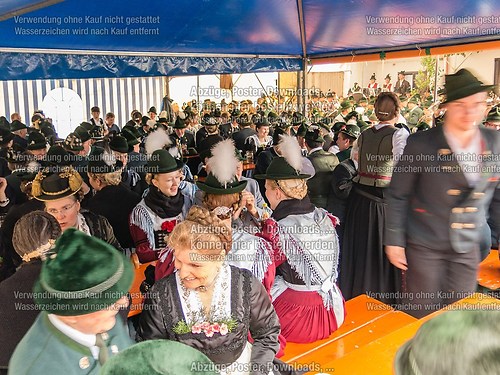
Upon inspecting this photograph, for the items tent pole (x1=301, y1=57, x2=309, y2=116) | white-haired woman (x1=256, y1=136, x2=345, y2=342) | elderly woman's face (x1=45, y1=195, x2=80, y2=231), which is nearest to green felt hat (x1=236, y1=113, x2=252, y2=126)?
tent pole (x1=301, y1=57, x2=309, y2=116)

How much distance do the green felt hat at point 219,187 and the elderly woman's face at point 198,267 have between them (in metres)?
1.17

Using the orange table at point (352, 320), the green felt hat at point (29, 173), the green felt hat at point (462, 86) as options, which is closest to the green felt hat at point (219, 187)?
the orange table at point (352, 320)

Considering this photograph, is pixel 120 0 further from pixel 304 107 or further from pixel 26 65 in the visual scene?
pixel 304 107

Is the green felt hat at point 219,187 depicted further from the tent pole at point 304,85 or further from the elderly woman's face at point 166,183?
the tent pole at point 304,85

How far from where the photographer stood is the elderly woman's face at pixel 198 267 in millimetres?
2258

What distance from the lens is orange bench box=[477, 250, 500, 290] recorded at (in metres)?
3.69

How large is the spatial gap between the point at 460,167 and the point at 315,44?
5119mm

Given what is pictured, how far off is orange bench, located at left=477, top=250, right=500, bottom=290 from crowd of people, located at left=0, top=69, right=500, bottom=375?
0.44 metres

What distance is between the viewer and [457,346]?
792 millimetres

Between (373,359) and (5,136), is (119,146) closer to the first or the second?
(5,136)

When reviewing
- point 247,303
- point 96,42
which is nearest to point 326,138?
point 96,42

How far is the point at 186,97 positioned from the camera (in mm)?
20344

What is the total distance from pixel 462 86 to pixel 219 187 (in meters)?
1.76

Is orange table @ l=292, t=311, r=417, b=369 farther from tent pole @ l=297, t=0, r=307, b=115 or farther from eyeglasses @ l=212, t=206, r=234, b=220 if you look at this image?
tent pole @ l=297, t=0, r=307, b=115
